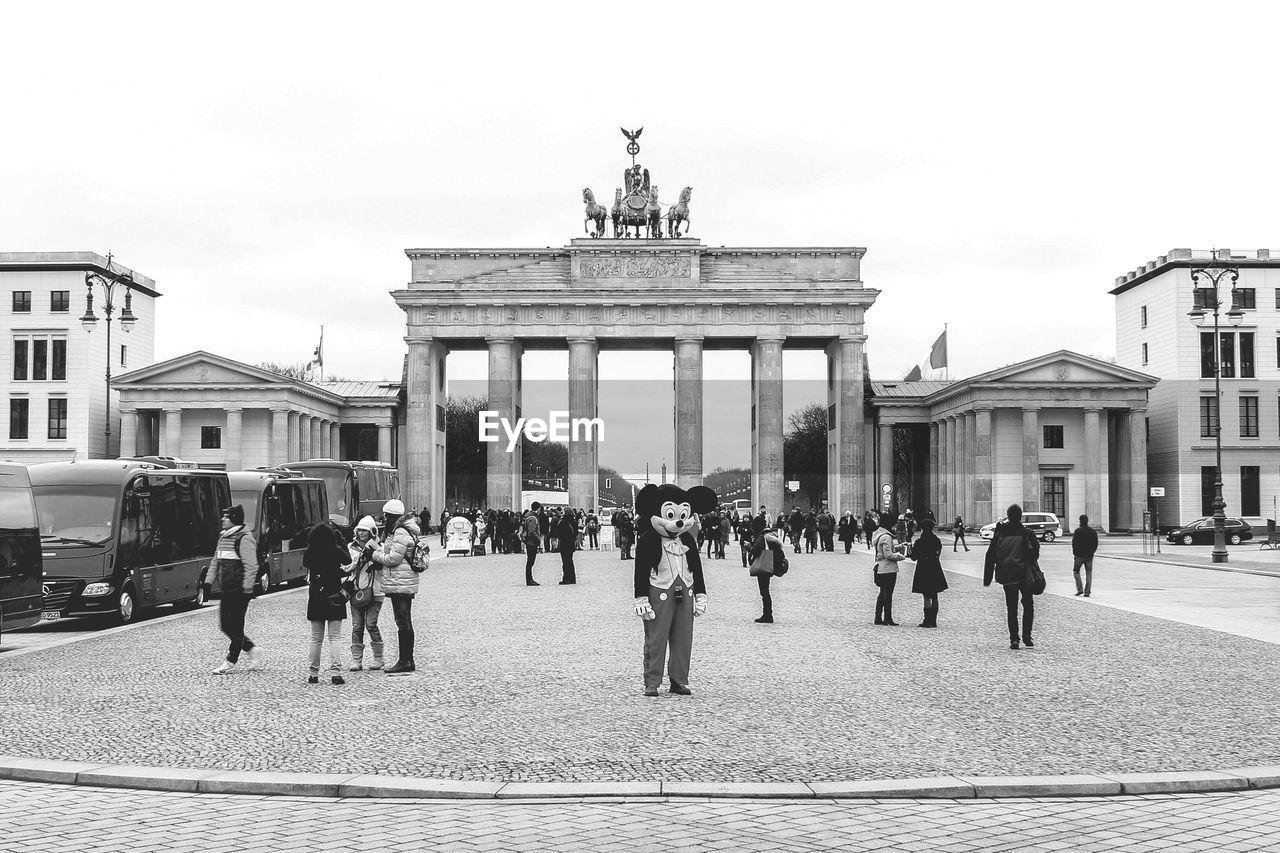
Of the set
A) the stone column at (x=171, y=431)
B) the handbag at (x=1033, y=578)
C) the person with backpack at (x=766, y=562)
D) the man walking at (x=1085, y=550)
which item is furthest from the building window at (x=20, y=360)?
the handbag at (x=1033, y=578)

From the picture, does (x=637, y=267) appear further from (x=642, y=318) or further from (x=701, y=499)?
(x=701, y=499)

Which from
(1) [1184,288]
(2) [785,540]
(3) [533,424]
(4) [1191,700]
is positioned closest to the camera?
(4) [1191,700]

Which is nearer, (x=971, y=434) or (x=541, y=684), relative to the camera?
(x=541, y=684)

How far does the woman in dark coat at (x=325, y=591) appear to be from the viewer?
14422 millimetres

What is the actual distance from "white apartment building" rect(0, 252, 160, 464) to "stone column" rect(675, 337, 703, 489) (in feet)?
117

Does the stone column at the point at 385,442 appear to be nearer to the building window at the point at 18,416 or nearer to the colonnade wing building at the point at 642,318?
the colonnade wing building at the point at 642,318

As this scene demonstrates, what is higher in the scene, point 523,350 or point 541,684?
point 523,350

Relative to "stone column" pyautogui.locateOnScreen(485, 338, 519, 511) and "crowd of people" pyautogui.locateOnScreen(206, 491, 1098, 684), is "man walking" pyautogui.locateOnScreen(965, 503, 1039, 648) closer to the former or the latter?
"crowd of people" pyautogui.locateOnScreen(206, 491, 1098, 684)

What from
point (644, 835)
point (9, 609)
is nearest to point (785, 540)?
point (9, 609)

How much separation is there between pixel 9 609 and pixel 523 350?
7250 cm

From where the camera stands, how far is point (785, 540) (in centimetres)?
6975

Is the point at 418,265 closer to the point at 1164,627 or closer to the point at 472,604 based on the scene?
the point at 472,604

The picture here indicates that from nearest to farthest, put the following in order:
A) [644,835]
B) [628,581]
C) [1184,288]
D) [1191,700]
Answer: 1. [644,835]
2. [1191,700]
3. [628,581]
4. [1184,288]

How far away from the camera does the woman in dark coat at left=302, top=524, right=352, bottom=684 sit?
47.3ft
